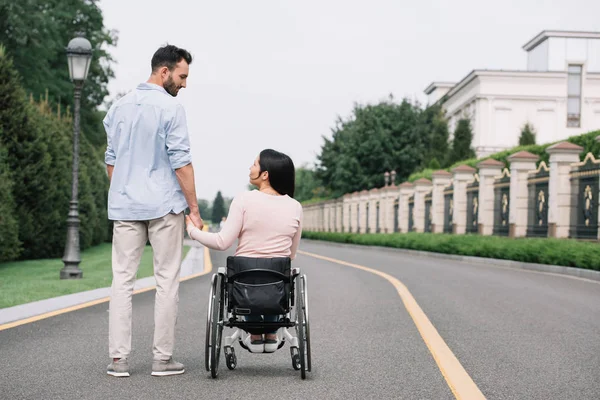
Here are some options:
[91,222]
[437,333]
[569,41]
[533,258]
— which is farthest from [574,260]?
[569,41]

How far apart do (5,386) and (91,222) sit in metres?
21.3

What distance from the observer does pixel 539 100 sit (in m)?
75.4

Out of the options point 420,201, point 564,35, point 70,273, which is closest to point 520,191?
Answer: point 420,201

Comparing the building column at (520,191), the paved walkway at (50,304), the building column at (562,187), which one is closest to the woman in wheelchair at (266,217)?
the paved walkway at (50,304)

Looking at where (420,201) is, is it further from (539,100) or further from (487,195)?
(539,100)

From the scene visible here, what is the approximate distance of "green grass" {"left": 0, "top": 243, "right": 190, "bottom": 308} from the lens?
36.4 feet

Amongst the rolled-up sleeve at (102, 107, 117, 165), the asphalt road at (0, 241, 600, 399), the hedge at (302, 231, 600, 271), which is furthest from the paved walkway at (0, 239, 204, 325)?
the hedge at (302, 231, 600, 271)

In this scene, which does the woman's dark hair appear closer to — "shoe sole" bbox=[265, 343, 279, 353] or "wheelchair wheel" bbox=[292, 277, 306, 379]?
"wheelchair wheel" bbox=[292, 277, 306, 379]

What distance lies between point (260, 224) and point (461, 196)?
91.5 feet

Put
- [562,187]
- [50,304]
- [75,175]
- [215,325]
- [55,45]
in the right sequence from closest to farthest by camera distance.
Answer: [215,325] → [50,304] → [75,175] → [562,187] → [55,45]

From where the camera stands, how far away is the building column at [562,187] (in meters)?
22.7

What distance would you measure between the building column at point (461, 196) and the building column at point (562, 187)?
9.26 metres

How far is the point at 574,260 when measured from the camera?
18.4 m

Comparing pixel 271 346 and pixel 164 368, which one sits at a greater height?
pixel 271 346
